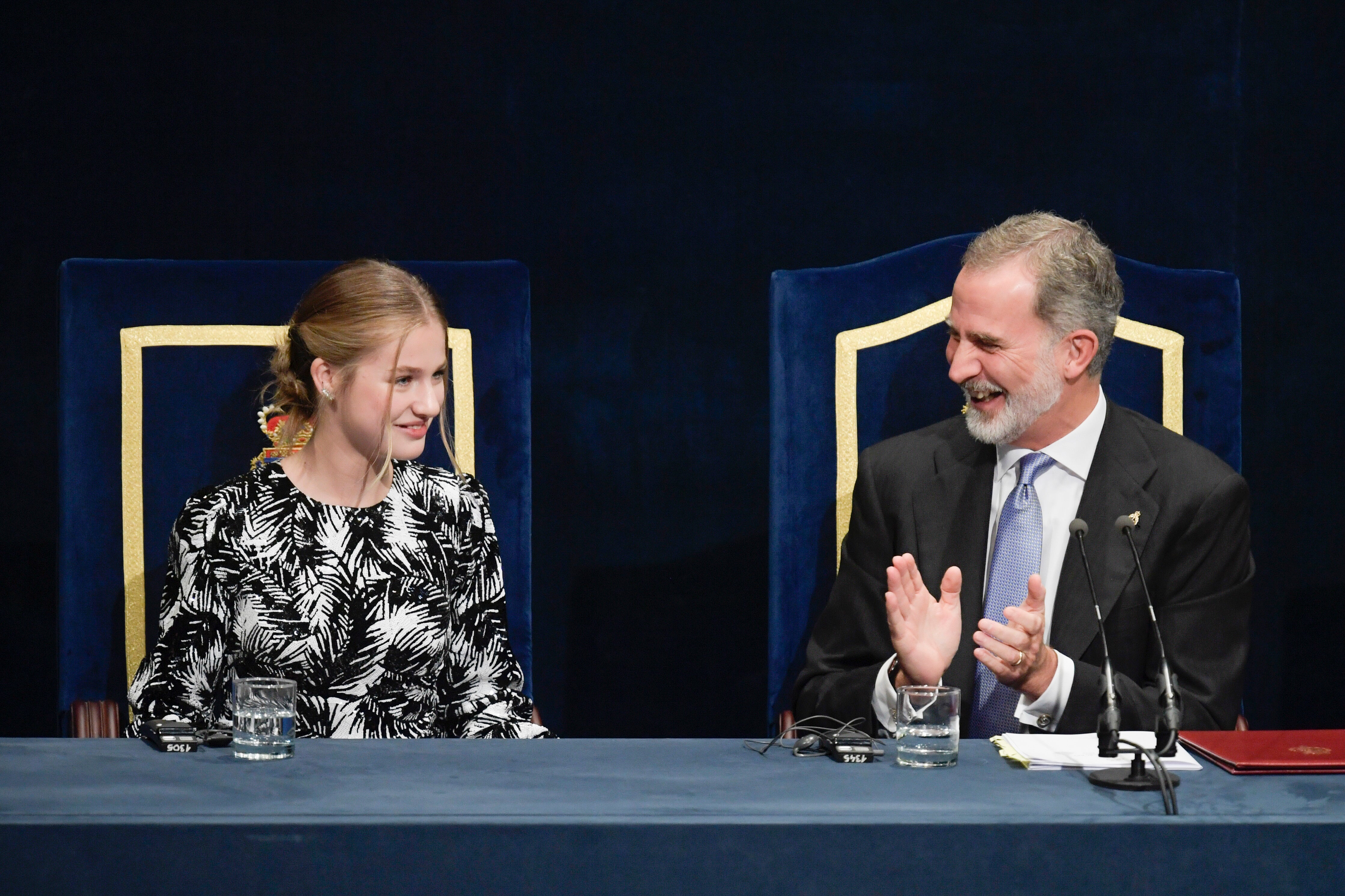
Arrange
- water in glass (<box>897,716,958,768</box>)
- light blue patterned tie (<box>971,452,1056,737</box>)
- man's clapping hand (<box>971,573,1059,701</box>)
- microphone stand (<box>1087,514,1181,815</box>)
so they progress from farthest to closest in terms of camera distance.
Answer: light blue patterned tie (<box>971,452,1056,737</box>)
man's clapping hand (<box>971,573,1059,701</box>)
water in glass (<box>897,716,958,768</box>)
microphone stand (<box>1087,514,1181,815</box>)

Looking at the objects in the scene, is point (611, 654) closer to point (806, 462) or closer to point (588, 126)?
point (806, 462)

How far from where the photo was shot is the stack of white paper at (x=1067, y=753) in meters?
1.42

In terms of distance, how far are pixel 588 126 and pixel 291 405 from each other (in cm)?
93

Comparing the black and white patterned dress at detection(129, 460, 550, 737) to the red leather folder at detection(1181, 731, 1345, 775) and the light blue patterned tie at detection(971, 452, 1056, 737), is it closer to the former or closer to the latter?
the light blue patterned tie at detection(971, 452, 1056, 737)

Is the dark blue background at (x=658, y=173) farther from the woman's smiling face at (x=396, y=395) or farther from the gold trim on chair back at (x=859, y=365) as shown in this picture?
the woman's smiling face at (x=396, y=395)

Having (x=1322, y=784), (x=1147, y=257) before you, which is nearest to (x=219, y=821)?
(x=1322, y=784)

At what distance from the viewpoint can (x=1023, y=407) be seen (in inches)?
82.7

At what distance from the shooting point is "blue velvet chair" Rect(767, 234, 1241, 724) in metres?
2.29

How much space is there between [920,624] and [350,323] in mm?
884

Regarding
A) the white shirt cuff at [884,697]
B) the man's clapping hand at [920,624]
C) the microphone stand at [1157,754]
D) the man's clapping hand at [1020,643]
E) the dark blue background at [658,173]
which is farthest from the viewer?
the dark blue background at [658,173]

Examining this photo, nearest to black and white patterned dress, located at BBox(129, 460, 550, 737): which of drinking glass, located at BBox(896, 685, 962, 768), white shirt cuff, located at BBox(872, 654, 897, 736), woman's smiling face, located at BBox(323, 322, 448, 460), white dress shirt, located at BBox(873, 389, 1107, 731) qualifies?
woman's smiling face, located at BBox(323, 322, 448, 460)

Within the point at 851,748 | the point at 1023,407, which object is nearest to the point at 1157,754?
the point at 851,748

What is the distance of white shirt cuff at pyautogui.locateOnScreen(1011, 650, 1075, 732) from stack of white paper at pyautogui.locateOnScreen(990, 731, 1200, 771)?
0.88 ft

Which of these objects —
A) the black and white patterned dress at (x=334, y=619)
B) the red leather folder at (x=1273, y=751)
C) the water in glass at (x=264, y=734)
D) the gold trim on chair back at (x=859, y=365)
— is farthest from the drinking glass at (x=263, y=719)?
the gold trim on chair back at (x=859, y=365)
